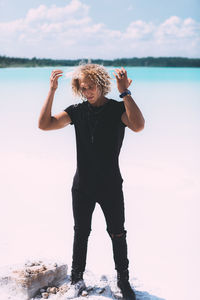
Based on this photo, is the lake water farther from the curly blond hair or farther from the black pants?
the black pants

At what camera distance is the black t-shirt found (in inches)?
96.2

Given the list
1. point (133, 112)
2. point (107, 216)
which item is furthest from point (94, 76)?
point (107, 216)

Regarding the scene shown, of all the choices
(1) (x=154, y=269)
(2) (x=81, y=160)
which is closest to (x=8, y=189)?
(1) (x=154, y=269)

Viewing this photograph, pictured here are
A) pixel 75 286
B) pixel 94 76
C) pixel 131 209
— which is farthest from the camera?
pixel 131 209

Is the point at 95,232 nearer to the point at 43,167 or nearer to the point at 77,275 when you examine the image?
the point at 77,275

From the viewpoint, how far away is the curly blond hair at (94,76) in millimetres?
2426

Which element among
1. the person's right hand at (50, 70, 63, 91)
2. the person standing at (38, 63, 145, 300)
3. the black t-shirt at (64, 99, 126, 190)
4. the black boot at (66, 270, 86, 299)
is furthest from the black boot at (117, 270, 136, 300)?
the person's right hand at (50, 70, 63, 91)

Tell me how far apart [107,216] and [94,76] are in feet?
3.05

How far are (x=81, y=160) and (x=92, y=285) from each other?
95 cm

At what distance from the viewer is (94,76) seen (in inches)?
95.1

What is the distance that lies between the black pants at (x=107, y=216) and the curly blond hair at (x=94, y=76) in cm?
68

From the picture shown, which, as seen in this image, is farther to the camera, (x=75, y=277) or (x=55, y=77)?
(x=75, y=277)

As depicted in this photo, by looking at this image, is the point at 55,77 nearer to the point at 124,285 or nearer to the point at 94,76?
the point at 94,76

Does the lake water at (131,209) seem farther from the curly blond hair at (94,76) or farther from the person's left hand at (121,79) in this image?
the person's left hand at (121,79)
